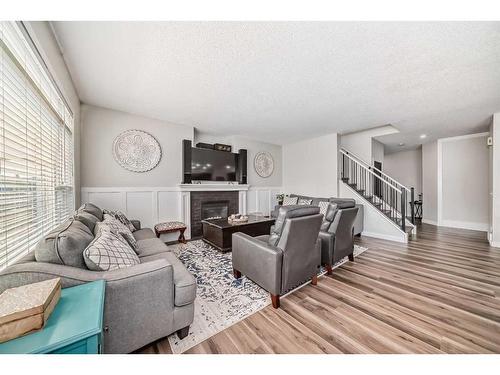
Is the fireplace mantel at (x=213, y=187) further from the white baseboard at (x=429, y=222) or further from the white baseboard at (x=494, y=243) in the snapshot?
the white baseboard at (x=429, y=222)

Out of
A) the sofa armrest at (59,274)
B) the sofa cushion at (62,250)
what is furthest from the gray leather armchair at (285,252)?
the sofa cushion at (62,250)

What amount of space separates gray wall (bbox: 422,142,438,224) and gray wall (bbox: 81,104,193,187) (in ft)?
24.2

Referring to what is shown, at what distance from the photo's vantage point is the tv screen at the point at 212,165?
4.38 metres

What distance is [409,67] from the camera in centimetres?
211

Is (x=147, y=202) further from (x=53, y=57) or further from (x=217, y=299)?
(x=217, y=299)

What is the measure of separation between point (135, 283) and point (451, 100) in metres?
4.64

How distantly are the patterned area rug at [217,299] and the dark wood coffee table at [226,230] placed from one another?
1.05 feet

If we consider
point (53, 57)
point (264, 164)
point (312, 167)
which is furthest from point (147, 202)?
point (312, 167)

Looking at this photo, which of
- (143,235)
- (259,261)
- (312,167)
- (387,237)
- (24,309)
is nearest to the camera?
(24,309)

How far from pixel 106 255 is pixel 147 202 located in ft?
8.77

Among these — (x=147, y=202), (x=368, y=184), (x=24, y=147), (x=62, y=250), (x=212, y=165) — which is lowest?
(x=62, y=250)

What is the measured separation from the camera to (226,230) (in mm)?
3311

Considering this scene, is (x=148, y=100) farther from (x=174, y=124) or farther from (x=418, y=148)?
(x=418, y=148)
